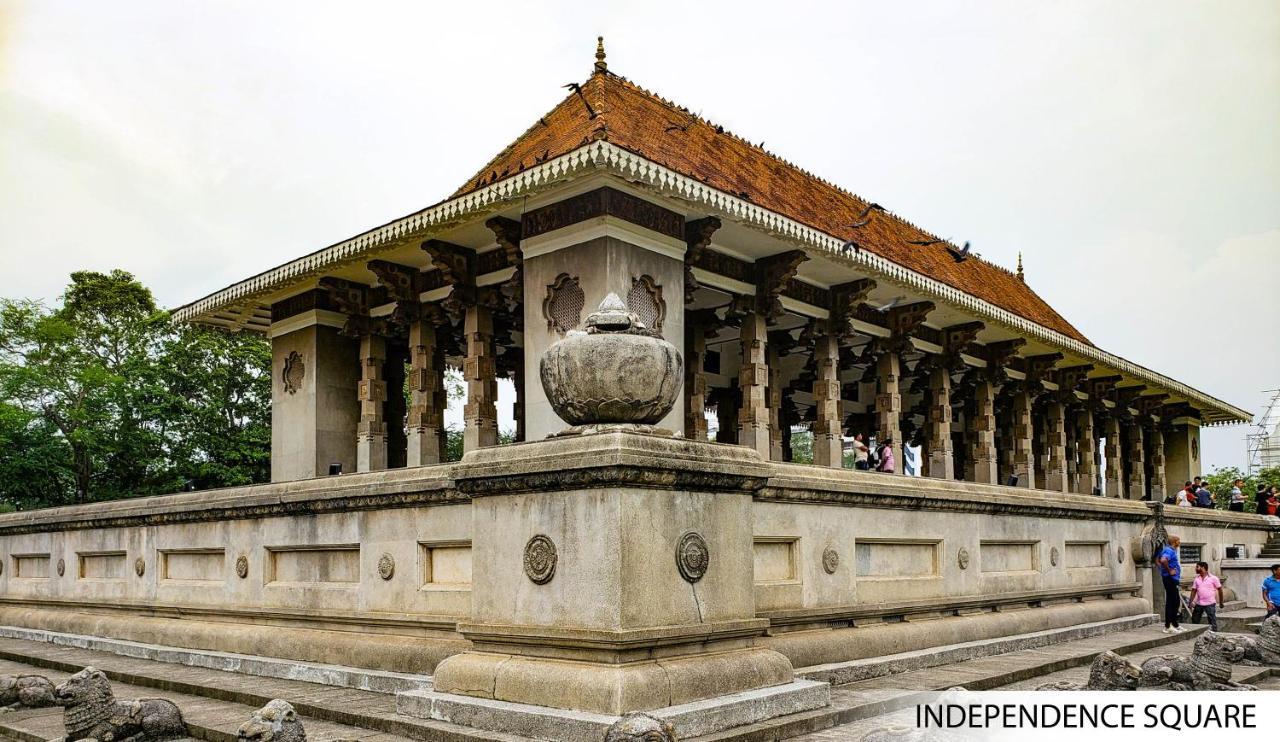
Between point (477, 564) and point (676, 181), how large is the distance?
21.6 ft

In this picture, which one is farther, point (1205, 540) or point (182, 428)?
point (182, 428)

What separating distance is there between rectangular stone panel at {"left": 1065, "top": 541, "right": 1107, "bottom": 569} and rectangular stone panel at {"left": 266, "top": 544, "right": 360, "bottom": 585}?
25.7ft

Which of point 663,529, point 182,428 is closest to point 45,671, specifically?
point 663,529

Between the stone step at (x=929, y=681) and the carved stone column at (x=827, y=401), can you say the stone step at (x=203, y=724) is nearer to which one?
the stone step at (x=929, y=681)

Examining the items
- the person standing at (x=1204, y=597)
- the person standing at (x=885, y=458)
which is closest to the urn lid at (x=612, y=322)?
the person standing at (x=1204, y=597)

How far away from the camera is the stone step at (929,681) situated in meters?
6.07

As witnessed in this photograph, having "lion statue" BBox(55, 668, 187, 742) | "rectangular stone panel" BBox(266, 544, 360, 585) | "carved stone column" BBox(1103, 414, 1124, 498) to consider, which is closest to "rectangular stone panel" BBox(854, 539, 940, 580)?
"rectangular stone panel" BBox(266, 544, 360, 585)

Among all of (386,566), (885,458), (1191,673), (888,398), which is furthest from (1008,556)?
(888,398)

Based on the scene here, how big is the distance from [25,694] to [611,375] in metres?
5.27

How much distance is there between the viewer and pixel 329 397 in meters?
18.3

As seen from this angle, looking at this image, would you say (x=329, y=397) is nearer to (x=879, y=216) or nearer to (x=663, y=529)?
(x=879, y=216)

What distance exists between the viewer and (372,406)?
17.8 m

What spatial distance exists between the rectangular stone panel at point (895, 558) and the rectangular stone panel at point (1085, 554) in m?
3.22

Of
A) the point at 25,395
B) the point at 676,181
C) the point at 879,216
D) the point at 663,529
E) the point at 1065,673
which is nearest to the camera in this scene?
the point at 663,529
